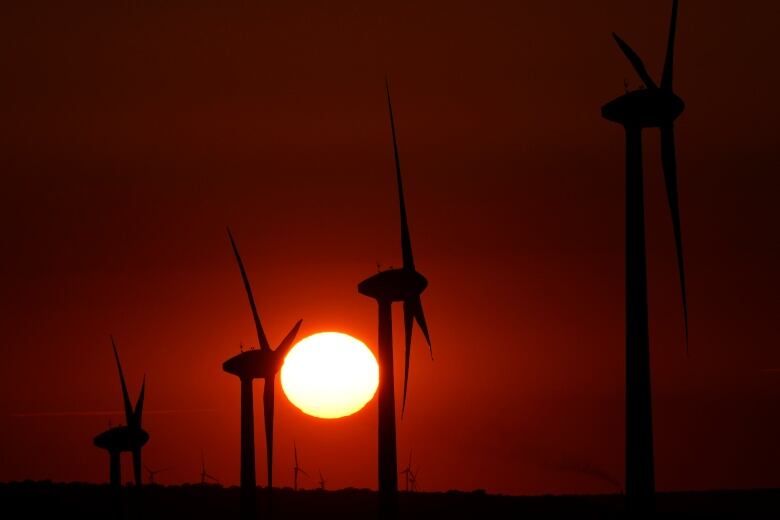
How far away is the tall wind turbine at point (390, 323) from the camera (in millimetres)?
46719

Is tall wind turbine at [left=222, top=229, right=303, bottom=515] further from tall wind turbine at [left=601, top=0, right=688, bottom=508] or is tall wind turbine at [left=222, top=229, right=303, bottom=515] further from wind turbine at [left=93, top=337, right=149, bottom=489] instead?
tall wind turbine at [left=601, top=0, right=688, bottom=508]

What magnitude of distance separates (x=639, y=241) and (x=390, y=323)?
15.9 m

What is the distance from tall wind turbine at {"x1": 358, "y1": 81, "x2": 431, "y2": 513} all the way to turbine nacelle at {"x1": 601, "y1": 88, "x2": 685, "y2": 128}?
34.4 feet

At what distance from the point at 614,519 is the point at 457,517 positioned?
13.9 meters

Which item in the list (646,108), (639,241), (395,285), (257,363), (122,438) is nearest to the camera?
(639,241)

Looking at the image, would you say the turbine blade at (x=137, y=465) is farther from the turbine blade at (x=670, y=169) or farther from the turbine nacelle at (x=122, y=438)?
the turbine blade at (x=670, y=169)

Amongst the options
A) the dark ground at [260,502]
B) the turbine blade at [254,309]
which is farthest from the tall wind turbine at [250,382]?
the dark ground at [260,502]

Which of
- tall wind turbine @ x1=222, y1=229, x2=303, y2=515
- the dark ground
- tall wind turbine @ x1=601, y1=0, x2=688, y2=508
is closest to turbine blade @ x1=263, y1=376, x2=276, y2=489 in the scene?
tall wind turbine @ x1=222, y1=229, x2=303, y2=515

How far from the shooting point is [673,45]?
39.8m

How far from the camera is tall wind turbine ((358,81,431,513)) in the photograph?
46719 mm

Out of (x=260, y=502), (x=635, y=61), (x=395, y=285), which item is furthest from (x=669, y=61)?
(x=260, y=502)

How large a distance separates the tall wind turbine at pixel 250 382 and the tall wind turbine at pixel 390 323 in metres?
7.79

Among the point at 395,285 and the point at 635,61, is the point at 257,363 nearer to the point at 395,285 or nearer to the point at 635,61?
the point at 395,285

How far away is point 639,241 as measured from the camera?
36.6 metres
